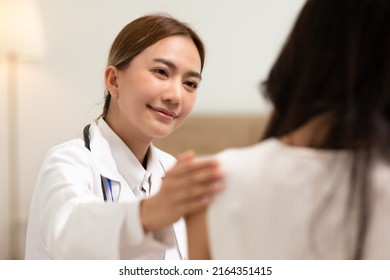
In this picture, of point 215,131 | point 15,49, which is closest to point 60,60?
point 15,49

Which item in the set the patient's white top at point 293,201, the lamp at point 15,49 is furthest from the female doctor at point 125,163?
the lamp at point 15,49

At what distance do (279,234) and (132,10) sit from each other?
29.1 inches

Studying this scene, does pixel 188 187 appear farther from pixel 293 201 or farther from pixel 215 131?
pixel 215 131

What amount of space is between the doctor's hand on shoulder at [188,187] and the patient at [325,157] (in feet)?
0.04

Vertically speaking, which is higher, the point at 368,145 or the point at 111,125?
the point at 111,125

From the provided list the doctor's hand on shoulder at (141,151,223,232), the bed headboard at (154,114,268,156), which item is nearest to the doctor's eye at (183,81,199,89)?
the doctor's hand on shoulder at (141,151,223,232)

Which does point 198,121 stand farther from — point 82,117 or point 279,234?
point 279,234

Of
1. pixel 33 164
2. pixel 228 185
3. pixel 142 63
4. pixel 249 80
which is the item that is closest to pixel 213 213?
pixel 228 185

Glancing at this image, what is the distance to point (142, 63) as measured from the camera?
35.3 inches

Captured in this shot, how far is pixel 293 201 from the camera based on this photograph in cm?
48
